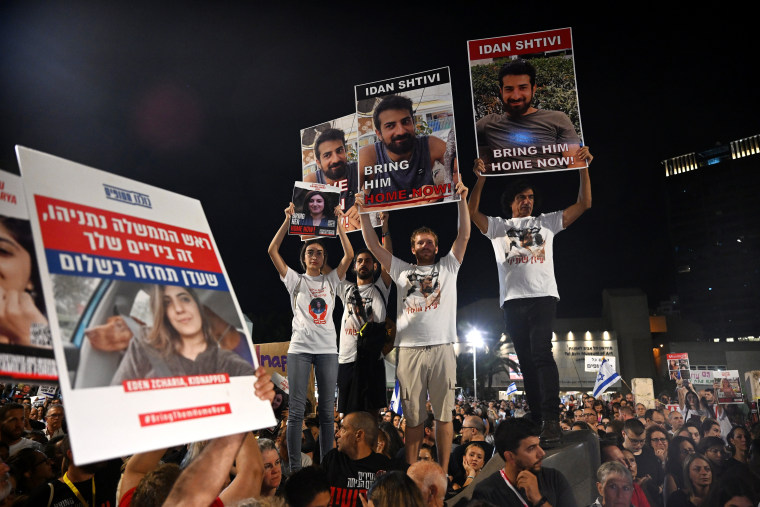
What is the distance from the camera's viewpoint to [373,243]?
6953 mm

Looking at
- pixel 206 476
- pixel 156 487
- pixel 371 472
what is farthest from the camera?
pixel 371 472

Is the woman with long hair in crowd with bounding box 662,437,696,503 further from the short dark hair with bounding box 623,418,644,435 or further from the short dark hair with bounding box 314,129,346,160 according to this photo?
the short dark hair with bounding box 314,129,346,160

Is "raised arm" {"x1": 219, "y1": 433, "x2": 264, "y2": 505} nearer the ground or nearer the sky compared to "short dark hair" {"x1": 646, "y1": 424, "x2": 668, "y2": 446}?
nearer the sky

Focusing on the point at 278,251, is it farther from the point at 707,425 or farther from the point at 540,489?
the point at 707,425

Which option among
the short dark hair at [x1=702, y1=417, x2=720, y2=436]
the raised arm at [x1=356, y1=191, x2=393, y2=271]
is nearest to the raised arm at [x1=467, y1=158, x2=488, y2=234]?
the raised arm at [x1=356, y1=191, x2=393, y2=271]

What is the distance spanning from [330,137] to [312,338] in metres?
3.32

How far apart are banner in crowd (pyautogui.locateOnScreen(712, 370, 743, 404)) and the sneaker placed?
41.6 ft

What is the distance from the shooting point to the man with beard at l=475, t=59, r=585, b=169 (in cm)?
673

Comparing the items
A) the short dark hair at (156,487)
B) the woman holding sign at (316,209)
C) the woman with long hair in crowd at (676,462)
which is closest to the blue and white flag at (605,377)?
the woman with long hair in crowd at (676,462)

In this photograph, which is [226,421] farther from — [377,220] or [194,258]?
[377,220]

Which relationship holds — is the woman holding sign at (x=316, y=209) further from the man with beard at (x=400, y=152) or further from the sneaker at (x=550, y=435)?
the sneaker at (x=550, y=435)

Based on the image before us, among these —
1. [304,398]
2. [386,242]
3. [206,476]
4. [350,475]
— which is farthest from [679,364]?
[206,476]

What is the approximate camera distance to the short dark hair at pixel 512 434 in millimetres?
5027

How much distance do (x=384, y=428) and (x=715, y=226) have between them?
4151 inches
